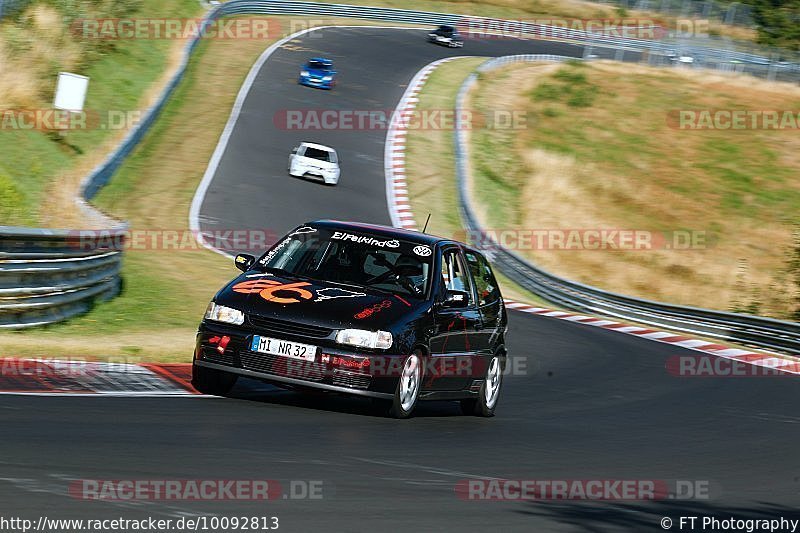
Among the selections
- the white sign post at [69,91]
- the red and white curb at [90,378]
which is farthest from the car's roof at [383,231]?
the white sign post at [69,91]

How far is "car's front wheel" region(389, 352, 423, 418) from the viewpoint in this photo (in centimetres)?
963

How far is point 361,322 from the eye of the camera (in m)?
9.43

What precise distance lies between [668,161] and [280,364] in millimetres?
35772

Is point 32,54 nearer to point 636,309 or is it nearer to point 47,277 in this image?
point 636,309

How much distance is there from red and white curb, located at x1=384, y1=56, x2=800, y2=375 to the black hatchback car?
10.1 metres

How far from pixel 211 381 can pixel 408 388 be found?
1.60 m

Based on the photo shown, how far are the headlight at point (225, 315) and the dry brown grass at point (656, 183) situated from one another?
21267mm

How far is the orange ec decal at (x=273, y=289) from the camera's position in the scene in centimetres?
960

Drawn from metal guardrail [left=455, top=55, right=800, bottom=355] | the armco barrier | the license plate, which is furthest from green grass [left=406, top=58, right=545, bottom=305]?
the license plate

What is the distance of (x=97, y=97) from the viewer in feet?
109

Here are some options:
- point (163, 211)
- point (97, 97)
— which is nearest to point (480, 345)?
point (163, 211)

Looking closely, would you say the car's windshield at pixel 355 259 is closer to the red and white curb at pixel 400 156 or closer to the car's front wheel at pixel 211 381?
the car's front wheel at pixel 211 381

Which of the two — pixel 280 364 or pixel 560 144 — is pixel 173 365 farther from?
pixel 560 144

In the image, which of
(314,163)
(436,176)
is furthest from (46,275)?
(436,176)
